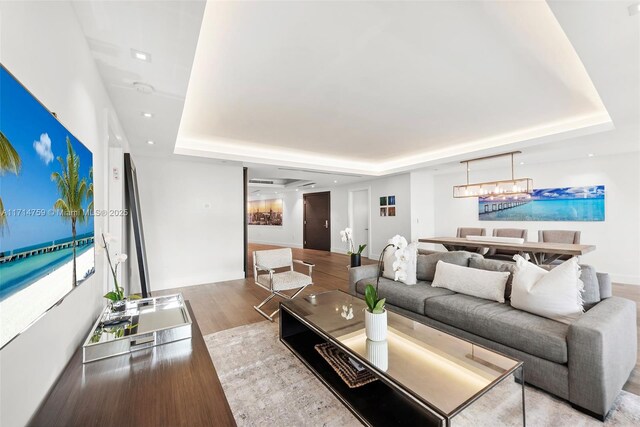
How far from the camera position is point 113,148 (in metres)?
3.00

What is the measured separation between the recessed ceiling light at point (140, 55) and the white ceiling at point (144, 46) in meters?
0.02

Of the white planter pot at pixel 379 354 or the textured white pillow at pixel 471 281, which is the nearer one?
the white planter pot at pixel 379 354

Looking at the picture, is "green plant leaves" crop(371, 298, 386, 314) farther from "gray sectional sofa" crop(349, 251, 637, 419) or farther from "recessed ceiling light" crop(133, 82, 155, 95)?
"recessed ceiling light" crop(133, 82, 155, 95)

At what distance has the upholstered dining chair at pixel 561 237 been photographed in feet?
15.4

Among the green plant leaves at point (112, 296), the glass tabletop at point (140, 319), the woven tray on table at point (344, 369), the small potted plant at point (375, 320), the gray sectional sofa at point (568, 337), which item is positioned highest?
the green plant leaves at point (112, 296)

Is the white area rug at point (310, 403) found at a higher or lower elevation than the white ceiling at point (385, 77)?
lower

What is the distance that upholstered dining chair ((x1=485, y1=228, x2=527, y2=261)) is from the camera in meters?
5.09

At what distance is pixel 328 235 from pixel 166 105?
7.19 m

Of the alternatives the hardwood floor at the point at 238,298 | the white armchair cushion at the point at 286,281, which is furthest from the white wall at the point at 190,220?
the white armchair cushion at the point at 286,281

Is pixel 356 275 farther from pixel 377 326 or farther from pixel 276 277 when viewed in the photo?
pixel 377 326

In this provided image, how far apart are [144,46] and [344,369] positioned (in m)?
2.54

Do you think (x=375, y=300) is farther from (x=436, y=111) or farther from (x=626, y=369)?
(x=436, y=111)

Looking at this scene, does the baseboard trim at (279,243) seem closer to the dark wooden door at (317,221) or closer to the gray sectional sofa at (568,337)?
the dark wooden door at (317,221)

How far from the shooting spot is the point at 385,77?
253 cm
